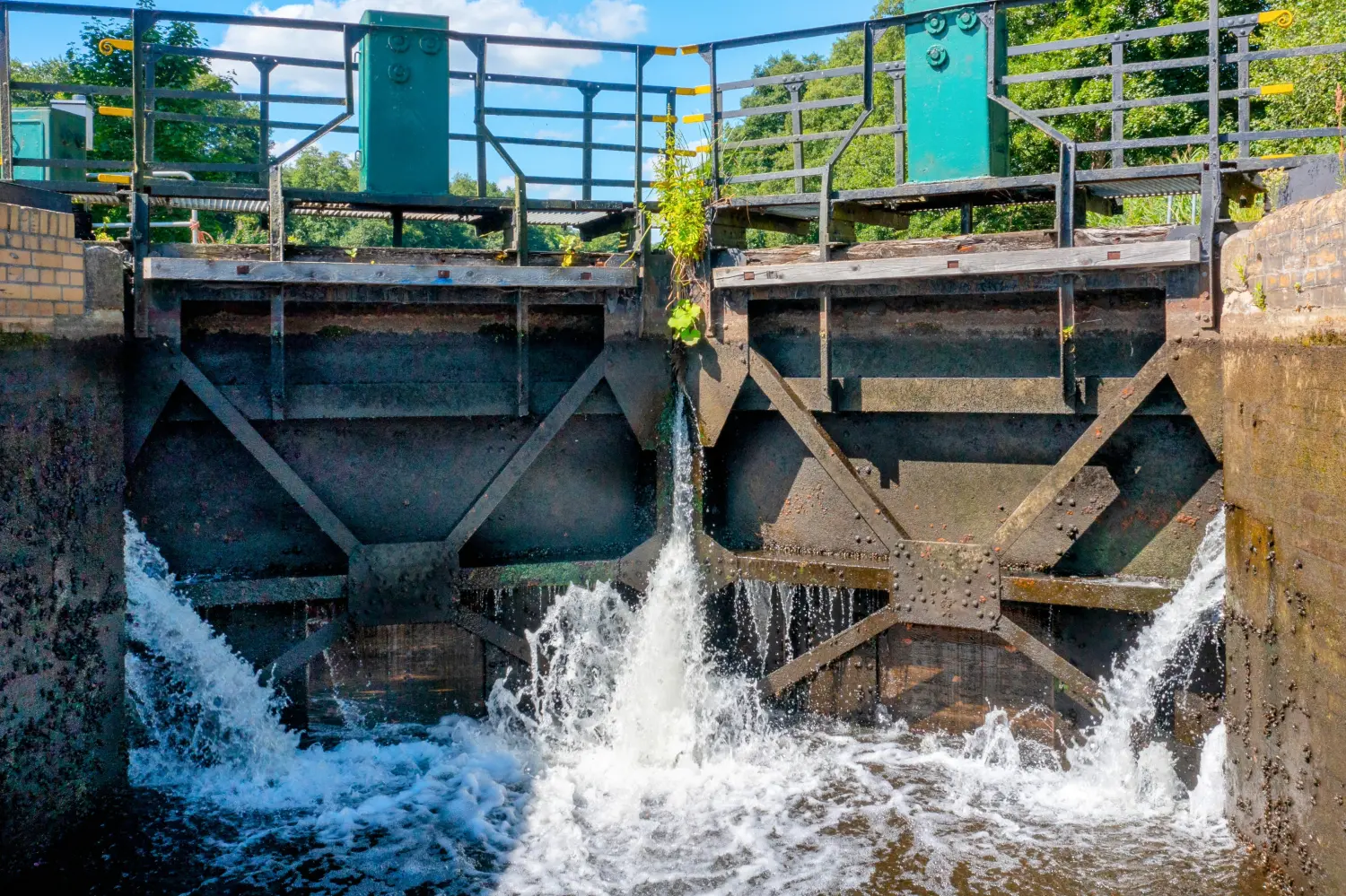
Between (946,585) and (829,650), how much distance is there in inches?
41.9

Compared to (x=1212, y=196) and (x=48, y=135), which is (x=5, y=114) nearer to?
(x=48, y=135)

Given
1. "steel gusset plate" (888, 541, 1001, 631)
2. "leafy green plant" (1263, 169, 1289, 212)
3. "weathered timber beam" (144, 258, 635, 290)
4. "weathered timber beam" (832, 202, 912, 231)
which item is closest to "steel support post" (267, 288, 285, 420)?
"weathered timber beam" (144, 258, 635, 290)

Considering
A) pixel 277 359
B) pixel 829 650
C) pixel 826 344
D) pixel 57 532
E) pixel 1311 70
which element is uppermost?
pixel 1311 70

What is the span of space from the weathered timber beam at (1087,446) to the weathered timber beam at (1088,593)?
285 millimetres

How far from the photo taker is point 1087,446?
7285mm

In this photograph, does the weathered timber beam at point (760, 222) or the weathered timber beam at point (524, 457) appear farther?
the weathered timber beam at point (760, 222)

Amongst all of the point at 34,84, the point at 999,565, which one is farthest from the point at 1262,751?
the point at 34,84

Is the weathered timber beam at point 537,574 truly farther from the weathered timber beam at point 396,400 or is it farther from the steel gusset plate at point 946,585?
the steel gusset plate at point 946,585

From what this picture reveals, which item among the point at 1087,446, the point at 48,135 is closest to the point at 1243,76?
the point at 1087,446

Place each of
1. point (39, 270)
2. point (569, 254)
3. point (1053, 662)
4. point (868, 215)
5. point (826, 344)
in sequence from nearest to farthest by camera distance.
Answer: point (39, 270), point (1053, 662), point (826, 344), point (569, 254), point (868, 215)

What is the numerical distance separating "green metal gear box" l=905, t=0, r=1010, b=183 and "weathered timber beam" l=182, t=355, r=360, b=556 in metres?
4.70

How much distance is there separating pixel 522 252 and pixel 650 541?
230cm

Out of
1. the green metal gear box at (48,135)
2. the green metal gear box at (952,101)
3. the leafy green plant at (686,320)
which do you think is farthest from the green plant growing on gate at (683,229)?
the green metal gear box at (48,135)

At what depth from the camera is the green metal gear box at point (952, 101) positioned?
7668 mm
